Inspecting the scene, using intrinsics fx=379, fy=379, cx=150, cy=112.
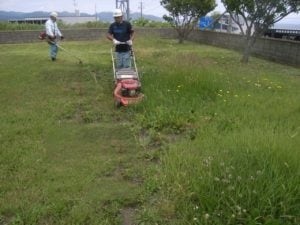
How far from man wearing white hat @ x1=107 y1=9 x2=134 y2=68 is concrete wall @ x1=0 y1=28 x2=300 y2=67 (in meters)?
6.91

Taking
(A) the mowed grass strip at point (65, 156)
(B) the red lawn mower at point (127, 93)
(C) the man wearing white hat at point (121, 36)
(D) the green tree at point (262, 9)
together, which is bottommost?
(A) the mowed grass strip at point (65, 156)

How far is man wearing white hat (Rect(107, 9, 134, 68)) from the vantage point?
8047mm

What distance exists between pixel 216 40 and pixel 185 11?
83.8 inches

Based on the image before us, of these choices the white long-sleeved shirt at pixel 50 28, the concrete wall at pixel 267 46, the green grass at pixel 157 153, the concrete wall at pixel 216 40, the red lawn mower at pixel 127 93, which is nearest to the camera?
the green grass at pixel 157 153

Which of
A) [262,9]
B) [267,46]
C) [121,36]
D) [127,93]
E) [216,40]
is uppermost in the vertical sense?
[262,9]

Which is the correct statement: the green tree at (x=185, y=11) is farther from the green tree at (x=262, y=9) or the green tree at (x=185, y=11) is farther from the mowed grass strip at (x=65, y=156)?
the mowed grass strip at (x=65, y=156)

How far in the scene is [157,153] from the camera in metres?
4.53

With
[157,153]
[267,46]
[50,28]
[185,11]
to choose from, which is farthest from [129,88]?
[185,11]

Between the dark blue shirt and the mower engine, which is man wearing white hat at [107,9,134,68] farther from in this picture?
the mower engine

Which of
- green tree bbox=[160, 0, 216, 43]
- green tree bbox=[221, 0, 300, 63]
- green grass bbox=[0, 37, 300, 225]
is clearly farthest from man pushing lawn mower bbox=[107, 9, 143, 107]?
green tree bbox=[160, 0, 216, 43]

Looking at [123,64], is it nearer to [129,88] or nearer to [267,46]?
[129,88]

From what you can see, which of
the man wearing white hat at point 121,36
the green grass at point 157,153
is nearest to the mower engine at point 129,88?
the green grass at point 157,153

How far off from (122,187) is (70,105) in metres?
3.28

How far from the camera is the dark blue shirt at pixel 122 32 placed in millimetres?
8070
